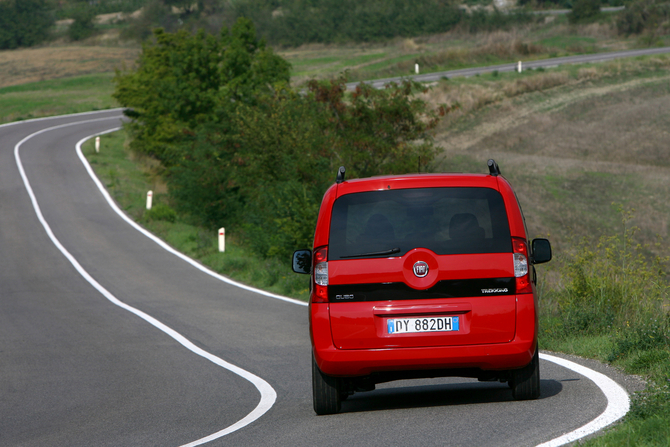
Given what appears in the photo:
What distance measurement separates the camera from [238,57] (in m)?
38.5

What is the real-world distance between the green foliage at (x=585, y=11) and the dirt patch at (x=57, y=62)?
4896 centimetres

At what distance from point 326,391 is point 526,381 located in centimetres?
164

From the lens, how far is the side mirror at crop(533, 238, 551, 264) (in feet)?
21.2

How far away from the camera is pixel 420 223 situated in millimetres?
6164

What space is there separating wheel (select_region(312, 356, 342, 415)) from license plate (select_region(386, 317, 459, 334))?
0.83m

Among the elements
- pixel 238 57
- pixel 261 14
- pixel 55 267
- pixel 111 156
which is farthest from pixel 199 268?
pixel 261 14

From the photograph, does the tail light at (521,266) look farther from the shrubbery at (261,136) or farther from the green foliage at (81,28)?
the green foliage at (81,28)

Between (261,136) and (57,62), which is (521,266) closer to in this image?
(261,136)

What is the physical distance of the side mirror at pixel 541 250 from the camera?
21.2 ft

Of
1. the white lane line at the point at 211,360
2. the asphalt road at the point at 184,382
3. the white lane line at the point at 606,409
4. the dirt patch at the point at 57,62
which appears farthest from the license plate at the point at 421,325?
the dirt patch at the point at 57,62

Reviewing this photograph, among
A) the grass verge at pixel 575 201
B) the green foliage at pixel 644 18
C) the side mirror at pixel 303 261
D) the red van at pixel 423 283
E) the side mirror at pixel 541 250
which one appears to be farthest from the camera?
the green foliage at pixel 644 18

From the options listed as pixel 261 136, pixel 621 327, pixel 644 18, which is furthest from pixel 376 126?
pixel 644 18

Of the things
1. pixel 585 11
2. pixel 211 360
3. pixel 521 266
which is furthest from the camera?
pixel 585 11

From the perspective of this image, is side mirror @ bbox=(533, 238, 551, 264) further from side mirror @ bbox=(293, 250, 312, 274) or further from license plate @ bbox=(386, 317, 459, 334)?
side mirror @ bbox=(293, 250, 312, 274)
